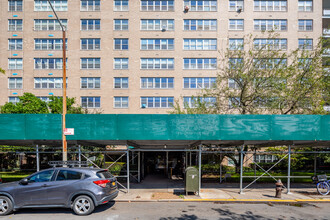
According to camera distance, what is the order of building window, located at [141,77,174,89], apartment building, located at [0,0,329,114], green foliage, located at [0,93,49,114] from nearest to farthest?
green foliage, located at [0,93,49,114]
apartment building, located at [0,0,329,114]
building window, located at [141,77,174,89]

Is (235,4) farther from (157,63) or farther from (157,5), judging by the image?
(157,63)

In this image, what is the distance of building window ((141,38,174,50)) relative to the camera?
32.2m

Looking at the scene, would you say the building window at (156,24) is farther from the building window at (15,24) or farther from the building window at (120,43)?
the building window at (15,24)

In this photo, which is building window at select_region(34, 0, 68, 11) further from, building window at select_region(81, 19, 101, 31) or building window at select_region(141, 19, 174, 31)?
building window at select_region(141, 19, 174, 31)

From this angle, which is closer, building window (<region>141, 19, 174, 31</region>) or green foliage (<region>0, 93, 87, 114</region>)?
green foliage (<region>0, 93, 87, 114</region>)

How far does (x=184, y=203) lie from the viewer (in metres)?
10.1

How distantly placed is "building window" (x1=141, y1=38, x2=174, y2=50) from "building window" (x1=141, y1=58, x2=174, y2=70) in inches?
63.7

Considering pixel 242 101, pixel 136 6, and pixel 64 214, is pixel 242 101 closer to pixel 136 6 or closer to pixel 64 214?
pixel 64 214

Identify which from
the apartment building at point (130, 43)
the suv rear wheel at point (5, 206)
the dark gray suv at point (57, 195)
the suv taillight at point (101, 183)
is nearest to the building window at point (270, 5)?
the apartment building at point (130, 43)

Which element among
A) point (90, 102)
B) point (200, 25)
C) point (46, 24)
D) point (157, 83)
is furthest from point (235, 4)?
point (46, 24)

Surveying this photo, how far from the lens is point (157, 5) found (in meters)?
32.5

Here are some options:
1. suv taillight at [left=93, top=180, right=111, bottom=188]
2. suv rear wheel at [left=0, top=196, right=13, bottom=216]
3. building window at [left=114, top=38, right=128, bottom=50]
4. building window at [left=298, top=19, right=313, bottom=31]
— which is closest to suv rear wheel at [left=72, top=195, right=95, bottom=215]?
suv taillight at [left=93, top=180, right=111, bottom=188]

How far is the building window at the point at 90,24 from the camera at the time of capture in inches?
1277

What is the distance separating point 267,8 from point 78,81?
29.5 m
